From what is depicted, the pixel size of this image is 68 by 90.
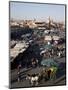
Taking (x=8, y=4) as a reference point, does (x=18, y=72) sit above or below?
below

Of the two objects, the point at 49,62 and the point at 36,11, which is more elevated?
the point at 36,11

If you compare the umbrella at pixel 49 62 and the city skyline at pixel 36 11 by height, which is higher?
the city skyline at pixel 36 11

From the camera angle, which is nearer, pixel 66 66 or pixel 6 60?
pixel 6 60

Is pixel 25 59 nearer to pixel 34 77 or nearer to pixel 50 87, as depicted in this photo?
pixel 34 77

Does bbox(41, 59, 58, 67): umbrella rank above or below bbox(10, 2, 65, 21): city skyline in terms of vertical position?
below

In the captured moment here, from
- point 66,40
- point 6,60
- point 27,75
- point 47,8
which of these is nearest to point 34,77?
point 27,75

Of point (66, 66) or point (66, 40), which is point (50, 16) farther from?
point (66, 66)

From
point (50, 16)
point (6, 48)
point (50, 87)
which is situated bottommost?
point (50, 87)
